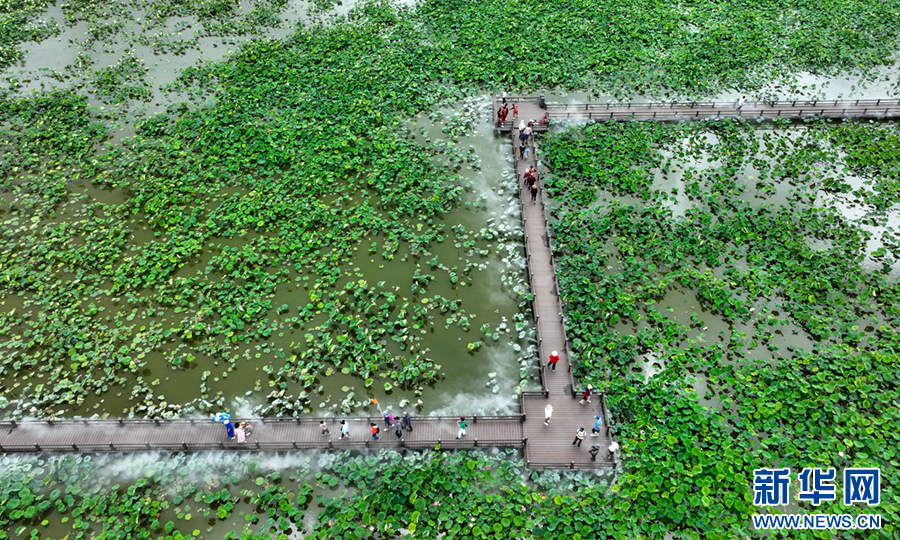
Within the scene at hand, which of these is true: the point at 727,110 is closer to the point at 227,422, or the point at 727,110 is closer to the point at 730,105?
the point at 730,105

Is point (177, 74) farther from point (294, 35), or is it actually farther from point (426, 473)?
point (426, 473)

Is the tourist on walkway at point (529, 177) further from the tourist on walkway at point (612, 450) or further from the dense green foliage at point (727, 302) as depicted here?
the tourist on walkway at point (612, 450)

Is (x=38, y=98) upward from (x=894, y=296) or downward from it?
upward

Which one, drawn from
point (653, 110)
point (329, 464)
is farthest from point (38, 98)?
point (653, 110)

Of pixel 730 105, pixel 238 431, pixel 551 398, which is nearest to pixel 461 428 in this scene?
pixel 551 398

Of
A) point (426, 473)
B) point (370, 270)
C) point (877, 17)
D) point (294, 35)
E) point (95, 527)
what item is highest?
point (877, 17)
